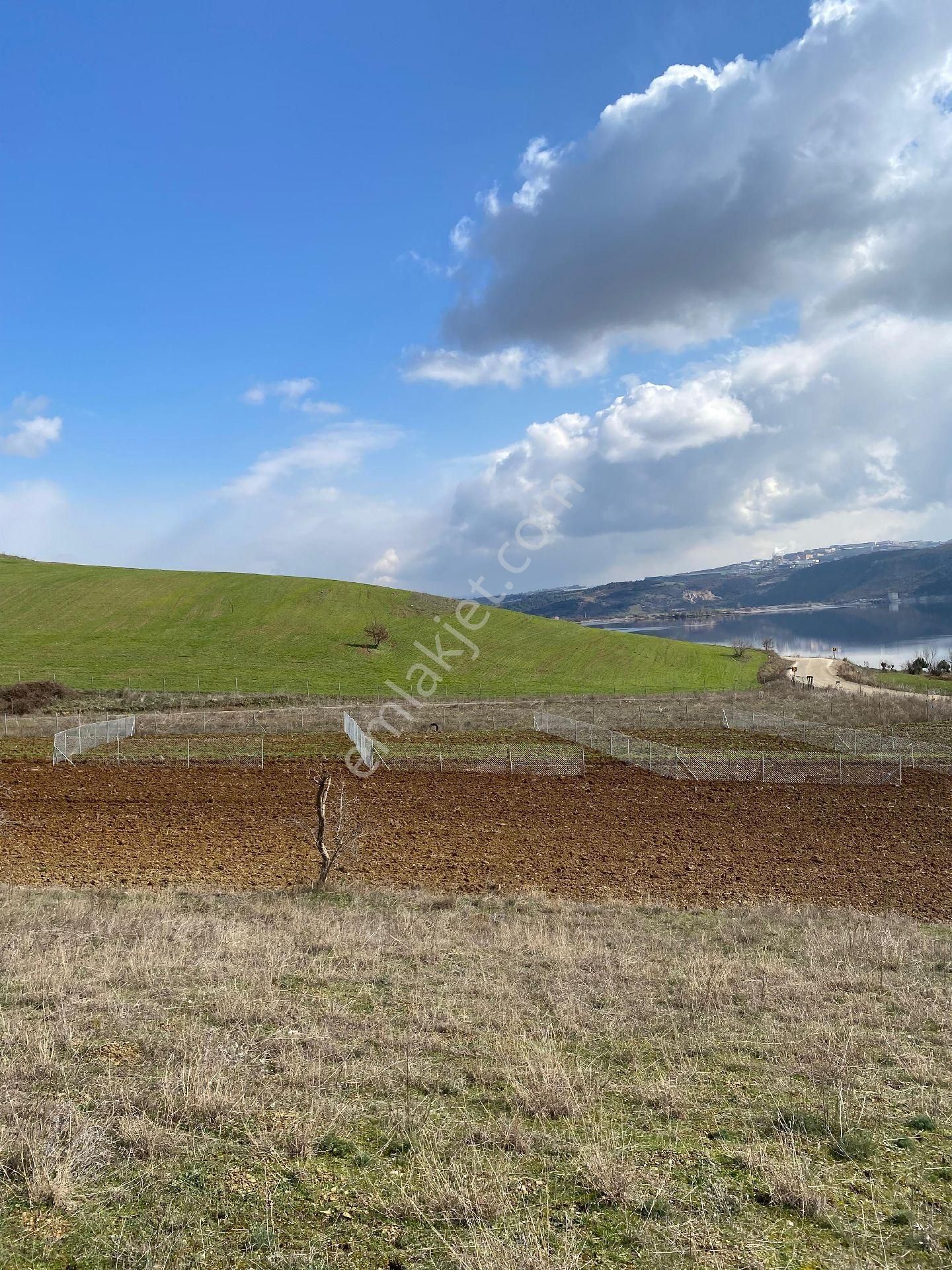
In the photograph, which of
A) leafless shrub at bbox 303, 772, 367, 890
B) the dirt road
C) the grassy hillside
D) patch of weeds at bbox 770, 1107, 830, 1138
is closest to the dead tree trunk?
leafless shrub at bbox 303, 772, 367, 890

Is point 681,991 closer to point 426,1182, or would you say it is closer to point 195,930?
point 426,1182

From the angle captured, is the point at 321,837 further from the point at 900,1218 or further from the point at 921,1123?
the point at 900,1218

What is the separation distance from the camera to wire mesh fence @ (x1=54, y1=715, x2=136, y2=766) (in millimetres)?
34344

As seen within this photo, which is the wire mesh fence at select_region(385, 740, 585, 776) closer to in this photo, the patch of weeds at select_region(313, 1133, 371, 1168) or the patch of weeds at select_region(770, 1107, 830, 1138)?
the patch of weeds at select_region(770, 1107, 830, 1138)

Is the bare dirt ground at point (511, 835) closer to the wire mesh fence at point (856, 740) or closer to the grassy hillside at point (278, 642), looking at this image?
the wire mesh fence at point (856, 740)

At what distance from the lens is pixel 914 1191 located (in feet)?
14.8

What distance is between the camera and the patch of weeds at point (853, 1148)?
4.87 metres

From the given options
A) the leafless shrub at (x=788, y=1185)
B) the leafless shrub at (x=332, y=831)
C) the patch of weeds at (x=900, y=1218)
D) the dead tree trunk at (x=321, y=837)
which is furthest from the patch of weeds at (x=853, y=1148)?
the dead tree trunk at (x=321, y=837)

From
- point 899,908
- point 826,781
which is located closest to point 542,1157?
point 899,908

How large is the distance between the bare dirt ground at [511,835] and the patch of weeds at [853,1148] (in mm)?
9507

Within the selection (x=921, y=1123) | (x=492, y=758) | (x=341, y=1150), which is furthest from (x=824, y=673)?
(x=341, y=1150)

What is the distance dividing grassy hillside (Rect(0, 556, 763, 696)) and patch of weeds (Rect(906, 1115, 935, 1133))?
192 feet

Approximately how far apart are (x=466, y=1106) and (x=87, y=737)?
3824cm

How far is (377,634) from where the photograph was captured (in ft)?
269
